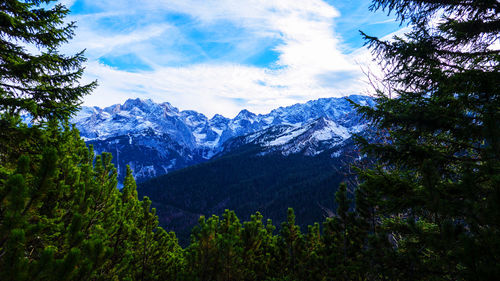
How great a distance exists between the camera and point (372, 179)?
18.3 feet

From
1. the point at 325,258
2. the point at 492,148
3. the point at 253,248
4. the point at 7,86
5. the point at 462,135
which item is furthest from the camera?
the point at 253,248

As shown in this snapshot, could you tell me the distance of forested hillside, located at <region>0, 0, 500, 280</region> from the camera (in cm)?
284

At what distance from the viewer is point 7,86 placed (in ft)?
20.3

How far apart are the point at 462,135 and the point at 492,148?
2093mm

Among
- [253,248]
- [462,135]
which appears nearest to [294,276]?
[253,248]

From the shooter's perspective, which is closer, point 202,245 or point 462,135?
point 462,135

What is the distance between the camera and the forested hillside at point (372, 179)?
2.84 metres

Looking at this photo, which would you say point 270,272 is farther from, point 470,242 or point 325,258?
point 470,242

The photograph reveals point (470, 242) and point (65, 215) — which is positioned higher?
point (65, 215)

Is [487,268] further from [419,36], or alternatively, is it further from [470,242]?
[419,36]

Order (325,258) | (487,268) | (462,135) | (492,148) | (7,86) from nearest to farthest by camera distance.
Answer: (487,268) < (492,148) < (462,135) < (7,86) < (325,258)

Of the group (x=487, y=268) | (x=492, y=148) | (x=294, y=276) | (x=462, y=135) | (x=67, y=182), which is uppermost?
(x=67, y=182)

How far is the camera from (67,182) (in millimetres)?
5582

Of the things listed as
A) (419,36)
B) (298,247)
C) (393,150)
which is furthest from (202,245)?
(419,36)
